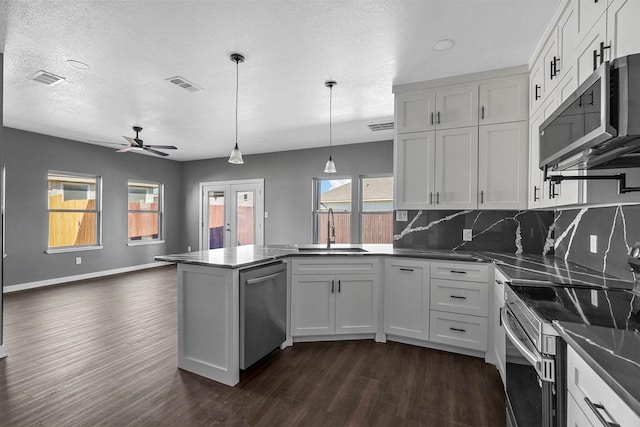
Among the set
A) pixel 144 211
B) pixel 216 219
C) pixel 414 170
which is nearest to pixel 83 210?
pixel 144 211

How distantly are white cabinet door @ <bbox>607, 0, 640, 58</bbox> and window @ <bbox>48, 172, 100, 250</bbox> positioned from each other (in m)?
7.53

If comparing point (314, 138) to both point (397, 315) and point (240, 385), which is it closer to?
point (397, 315)

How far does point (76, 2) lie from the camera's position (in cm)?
210

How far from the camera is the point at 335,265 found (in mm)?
3023

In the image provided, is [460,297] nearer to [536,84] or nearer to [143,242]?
[536,84]

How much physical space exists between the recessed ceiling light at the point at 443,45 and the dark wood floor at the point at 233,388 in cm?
272

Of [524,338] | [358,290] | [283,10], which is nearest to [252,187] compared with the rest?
[358,290]

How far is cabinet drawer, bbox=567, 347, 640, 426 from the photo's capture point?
720 millimetres

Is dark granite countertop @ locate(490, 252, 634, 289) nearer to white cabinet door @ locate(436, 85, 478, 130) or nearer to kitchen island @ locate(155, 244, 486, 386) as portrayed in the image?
white cabinet door @ locate(436, 85, 478, 130)

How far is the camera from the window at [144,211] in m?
7.08

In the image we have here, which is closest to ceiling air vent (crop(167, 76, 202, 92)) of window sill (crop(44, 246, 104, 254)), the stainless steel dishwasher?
the stainless steel dishwasher

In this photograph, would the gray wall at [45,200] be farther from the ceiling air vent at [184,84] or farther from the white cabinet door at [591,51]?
the white cabinet door at [591,51]

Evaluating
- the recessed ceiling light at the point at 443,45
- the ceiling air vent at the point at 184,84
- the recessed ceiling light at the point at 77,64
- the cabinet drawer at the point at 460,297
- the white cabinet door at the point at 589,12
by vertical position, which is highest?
the recessed ceiling light at the point at 443,45

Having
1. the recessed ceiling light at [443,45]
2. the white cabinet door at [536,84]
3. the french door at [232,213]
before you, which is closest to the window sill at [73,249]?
the french door at [232,213]
